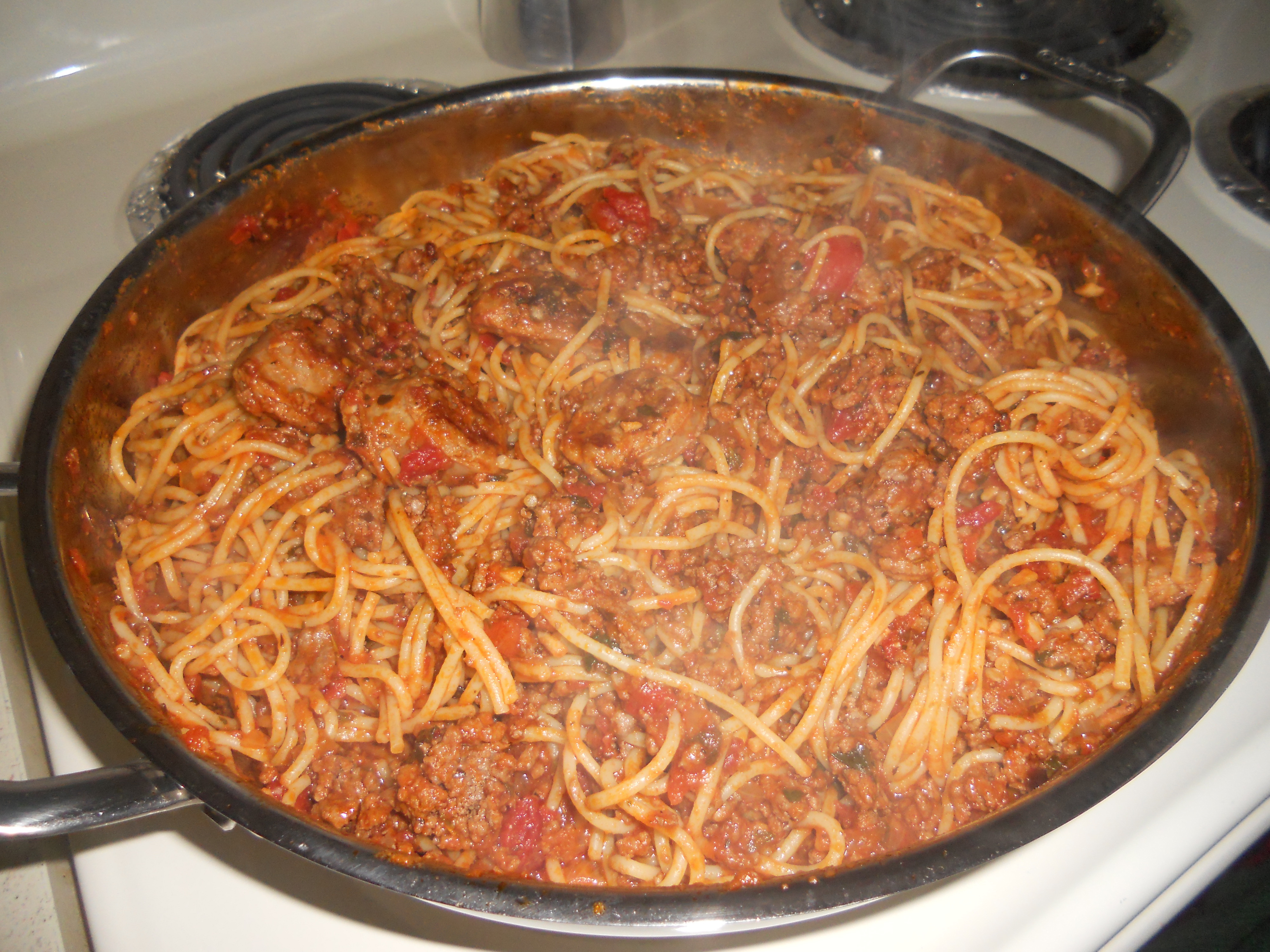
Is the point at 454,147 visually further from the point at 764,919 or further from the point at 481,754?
the point at 764,919

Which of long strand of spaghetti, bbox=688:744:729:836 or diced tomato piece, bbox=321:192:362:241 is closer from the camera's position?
long strand of spaghetti, bbox=688:744:729:836

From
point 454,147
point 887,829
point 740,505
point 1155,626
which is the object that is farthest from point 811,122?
point 887,829

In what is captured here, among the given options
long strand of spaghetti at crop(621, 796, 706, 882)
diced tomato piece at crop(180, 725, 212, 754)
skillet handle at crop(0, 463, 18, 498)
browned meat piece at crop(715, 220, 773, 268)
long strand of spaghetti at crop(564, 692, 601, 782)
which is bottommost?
long strand of spaghetti at crop(621, 796, 706, 882)

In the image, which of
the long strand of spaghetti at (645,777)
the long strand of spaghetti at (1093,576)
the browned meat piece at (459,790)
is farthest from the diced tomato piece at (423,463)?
the long strand of spaghetti at (1093,576)

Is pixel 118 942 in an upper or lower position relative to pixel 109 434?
lower

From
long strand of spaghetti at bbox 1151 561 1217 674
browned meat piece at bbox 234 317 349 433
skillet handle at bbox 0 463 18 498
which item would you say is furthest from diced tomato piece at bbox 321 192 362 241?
long strand of spaghetti at bbox 1151 561 1217 674

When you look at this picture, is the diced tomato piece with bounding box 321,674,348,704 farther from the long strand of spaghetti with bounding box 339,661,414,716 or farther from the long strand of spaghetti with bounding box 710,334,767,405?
the long strand of spaghetti with bounding box 710,334,767,405
